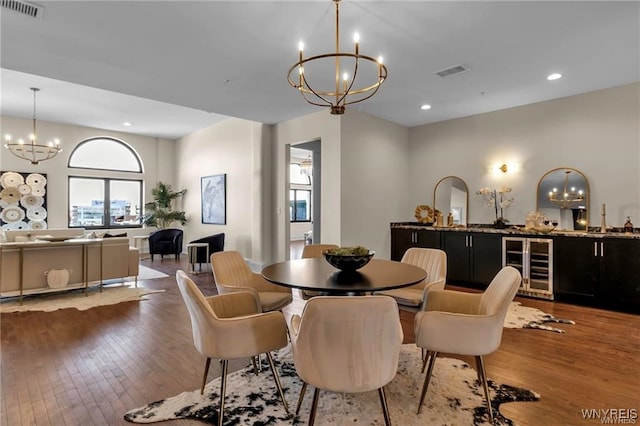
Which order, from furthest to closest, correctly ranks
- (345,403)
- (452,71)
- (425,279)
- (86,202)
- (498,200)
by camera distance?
(86,202), (498,200), (452,71), (425,279), (345,403)

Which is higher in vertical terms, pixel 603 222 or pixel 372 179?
pixel 372 179

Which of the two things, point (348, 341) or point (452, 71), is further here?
point (452, 71)

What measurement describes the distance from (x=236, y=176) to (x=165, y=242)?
2.44m

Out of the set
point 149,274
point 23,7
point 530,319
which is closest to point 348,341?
point 530,319

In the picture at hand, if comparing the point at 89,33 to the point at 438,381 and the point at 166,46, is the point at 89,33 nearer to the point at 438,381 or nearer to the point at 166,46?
the point at 166,46

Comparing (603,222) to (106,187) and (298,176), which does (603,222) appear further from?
(106,187)

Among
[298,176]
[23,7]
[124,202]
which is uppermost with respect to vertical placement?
[23,7]

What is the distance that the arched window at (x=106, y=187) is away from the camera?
28.7ft

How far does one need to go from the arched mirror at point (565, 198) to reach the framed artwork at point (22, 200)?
9.81 meters

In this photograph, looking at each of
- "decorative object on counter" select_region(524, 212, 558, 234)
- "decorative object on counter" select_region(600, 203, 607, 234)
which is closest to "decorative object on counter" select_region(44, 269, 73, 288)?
"decorative object on counter" select_region(524, 212, 558, 234)

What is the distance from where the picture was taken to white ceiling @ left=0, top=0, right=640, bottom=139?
2.81 meters

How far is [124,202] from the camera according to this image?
31.3 ft

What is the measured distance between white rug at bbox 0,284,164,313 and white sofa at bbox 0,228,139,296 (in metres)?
0.15

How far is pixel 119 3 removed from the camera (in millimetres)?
2693
